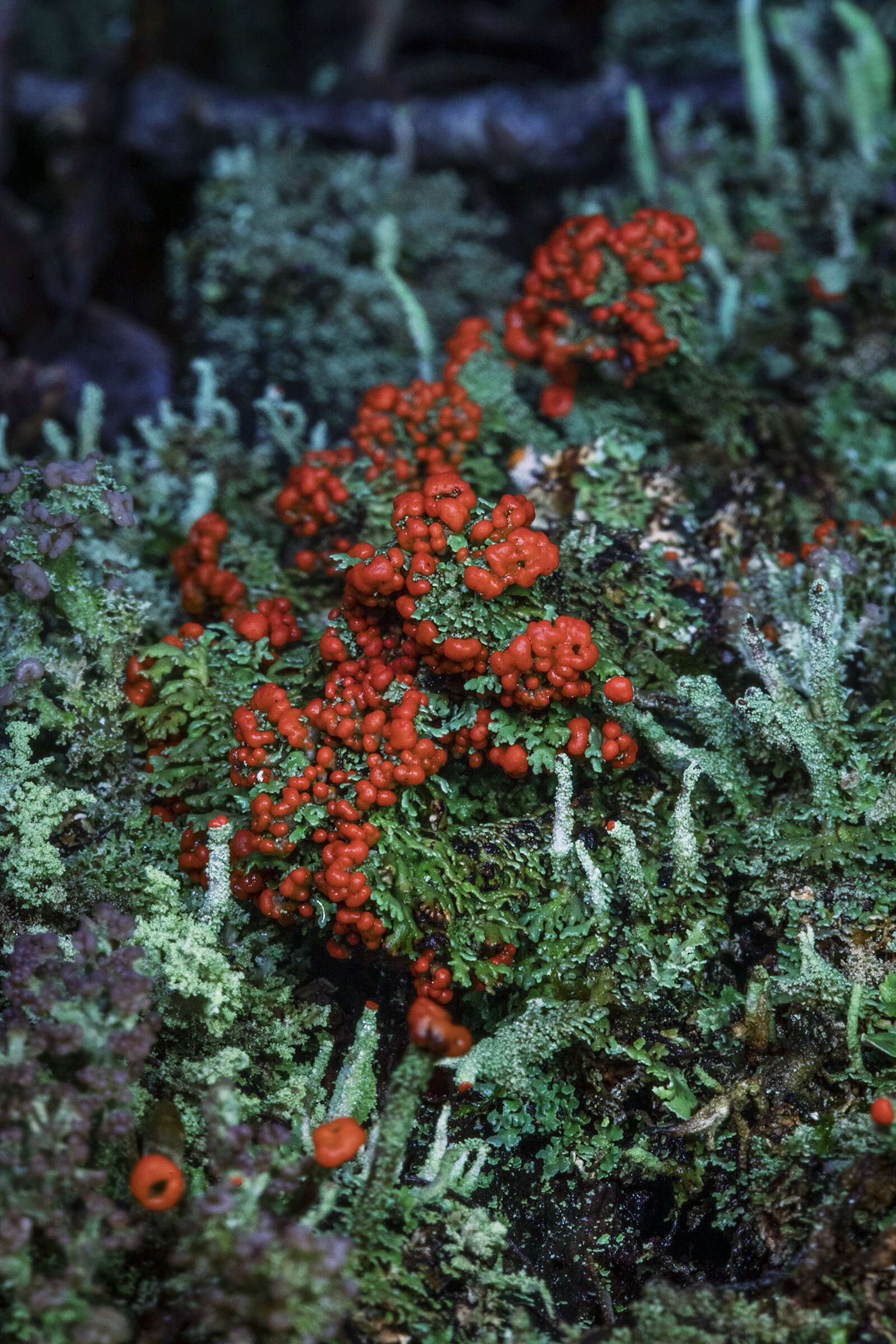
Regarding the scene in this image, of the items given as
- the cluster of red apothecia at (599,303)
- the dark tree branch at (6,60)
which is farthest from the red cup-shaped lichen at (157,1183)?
the dark tree branch at (6,60)

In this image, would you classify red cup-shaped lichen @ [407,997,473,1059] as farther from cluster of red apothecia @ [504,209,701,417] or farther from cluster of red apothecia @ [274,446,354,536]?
cluster of red apothecia @ [504,209,701,417]

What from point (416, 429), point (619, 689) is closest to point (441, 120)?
point (416, 429)

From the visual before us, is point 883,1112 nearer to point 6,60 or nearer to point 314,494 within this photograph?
point 314,494

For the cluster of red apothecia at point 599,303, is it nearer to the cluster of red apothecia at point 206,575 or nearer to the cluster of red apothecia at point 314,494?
the cluster of red apothecia at point 314,494

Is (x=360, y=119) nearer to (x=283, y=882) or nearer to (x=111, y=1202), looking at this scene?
(x=283, y=882)

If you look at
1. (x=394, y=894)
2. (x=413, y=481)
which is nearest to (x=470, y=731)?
(x=394, y=894)

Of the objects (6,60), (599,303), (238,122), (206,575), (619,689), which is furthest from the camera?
(6,60)
